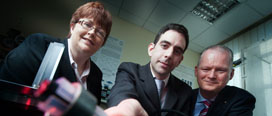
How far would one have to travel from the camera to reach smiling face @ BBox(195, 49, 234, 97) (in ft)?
3.00

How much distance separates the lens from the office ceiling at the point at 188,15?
Result: 195cm

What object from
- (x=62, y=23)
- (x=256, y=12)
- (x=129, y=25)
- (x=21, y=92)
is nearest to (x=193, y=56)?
(x=256, y=12)

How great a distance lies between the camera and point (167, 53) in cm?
78

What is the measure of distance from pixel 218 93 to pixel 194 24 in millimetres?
1557

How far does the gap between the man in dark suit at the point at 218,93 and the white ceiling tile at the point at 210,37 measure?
154 centimetres

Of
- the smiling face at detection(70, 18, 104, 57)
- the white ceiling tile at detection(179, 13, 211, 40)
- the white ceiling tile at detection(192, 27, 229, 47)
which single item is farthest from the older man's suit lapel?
the white ceiling tile at detection(192, 27, 229, 47)

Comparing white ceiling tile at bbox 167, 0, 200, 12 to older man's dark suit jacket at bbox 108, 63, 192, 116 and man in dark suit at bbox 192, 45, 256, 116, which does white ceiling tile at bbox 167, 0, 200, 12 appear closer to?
man in dark suit at bbox 192, 45, 256, 116

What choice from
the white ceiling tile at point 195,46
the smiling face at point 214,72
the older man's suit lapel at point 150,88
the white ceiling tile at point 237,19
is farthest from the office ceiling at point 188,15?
the older man's suit lapel at point 150,88

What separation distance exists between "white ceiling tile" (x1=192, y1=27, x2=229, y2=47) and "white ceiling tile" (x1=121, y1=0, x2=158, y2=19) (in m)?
0.98

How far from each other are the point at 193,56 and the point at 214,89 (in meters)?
2.09

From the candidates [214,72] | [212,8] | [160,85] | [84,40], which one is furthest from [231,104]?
[212,8]

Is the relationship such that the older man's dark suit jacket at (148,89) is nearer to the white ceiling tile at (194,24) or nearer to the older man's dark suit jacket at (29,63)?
the older man's dark suit jacket at (29,63)

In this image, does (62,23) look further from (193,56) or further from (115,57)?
(193,56)

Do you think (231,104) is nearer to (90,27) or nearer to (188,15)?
(90,27)
